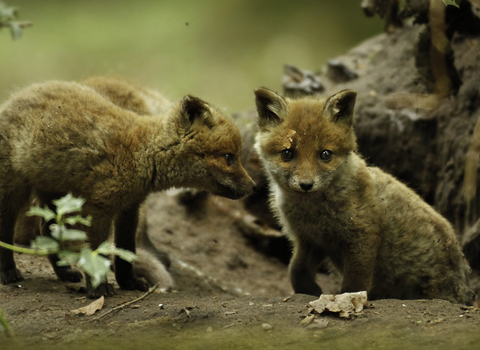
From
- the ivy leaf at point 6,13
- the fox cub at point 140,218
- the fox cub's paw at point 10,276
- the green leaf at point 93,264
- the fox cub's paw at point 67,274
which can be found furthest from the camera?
the ivy leaf at point 6,13

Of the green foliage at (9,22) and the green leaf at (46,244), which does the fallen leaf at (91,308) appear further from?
the green foliage at (9,22)

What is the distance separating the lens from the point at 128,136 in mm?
4543

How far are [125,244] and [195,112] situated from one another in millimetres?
1411

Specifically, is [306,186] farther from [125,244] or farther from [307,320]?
[125,244]

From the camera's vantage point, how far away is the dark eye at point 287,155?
4.68 metres

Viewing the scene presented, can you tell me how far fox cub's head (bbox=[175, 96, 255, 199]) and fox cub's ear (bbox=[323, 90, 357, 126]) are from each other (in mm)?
877

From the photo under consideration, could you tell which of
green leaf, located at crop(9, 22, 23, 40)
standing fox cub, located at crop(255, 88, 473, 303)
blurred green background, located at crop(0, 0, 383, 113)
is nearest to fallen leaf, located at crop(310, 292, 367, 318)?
standing fox cub, located at crop(255, 88, 473, 303)

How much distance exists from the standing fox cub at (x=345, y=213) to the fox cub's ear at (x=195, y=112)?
576mm

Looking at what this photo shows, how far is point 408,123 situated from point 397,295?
2813 mm

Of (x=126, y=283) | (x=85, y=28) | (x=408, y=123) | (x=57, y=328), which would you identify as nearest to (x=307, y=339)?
(x=57, y=328)

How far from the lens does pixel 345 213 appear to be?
4781mm

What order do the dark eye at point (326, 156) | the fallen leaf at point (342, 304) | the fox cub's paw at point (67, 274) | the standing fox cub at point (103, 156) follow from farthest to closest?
the fox cub's paw at point (67, 274) < the dark eye at point (326, 156) < the standing fox cub at point (103, 156) < the fallen leaf at point (342, 304)

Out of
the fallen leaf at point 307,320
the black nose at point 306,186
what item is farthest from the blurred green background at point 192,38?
the fallen leaf at point 307,320

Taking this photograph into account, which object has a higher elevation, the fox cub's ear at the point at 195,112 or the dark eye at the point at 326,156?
the fox cub's ear at the point at 195,112
